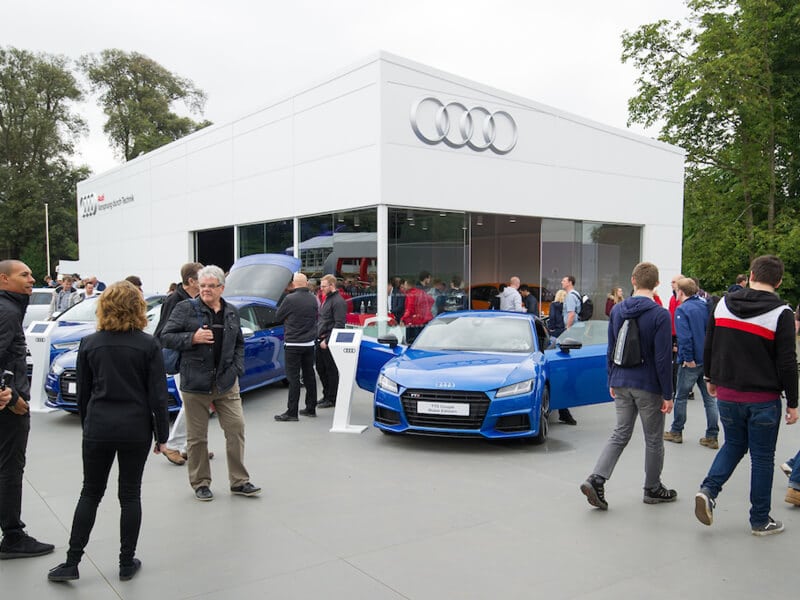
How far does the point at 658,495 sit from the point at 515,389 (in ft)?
5.81

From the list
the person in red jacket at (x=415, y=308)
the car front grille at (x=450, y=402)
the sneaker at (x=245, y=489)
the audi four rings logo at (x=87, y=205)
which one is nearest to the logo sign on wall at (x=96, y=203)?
the audi four rings logo at (x=87, y=205)

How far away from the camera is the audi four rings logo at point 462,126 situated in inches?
520

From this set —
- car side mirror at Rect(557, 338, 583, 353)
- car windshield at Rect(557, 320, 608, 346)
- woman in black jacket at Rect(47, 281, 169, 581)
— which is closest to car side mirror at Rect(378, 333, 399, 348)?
car side mirror at Rect(557, 338, 583, 353)

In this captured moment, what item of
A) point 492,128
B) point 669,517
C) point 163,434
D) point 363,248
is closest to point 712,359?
point 669,517

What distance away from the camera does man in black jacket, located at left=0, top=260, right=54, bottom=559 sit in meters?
3.98

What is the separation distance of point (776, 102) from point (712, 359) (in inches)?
1072

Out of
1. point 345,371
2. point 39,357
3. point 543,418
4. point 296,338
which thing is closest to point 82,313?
point 39,357

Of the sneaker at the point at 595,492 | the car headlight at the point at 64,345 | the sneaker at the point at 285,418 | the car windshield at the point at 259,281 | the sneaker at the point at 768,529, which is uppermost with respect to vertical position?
the car windshield at the point at 259,281

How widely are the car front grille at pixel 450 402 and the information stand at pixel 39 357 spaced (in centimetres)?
536

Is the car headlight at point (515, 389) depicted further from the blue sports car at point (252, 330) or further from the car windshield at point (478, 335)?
the blue sports car at point (252, 330)

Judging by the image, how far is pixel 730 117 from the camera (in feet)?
93.9

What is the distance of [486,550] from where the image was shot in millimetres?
4238

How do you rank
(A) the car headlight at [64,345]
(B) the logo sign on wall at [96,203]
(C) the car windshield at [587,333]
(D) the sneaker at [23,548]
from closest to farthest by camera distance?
(D) the sneaker at [23,548], (A) the car headlight at [64,345], (C) the car windshield at [587,333], (B) the logo sign on wall at [96,203]

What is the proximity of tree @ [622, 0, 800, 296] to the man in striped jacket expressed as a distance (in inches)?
968
